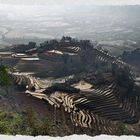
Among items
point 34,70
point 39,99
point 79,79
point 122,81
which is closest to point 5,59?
point 34,70

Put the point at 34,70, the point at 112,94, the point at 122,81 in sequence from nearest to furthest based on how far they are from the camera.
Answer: the point at 112,94 < the point at 122,81 < the point at 34,70

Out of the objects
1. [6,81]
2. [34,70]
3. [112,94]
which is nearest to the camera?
[6,81]

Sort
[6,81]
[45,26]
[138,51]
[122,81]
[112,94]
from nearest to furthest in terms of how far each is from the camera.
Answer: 1. [6,81]
2. [112,94]
3. [122,81]
4. [138,51]
5. [45,26]

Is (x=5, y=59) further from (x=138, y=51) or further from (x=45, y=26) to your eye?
(x=45, y=26)

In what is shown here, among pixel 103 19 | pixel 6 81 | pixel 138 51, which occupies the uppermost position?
pixel 6 81

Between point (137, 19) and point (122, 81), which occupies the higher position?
point (122, 81)

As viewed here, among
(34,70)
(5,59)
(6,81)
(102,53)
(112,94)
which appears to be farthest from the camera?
(102,53)

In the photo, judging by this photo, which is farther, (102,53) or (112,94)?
(102,53)

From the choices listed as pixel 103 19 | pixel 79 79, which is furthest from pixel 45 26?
pixel 79 79

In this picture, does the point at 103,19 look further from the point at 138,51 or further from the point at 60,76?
the point at 60,76
